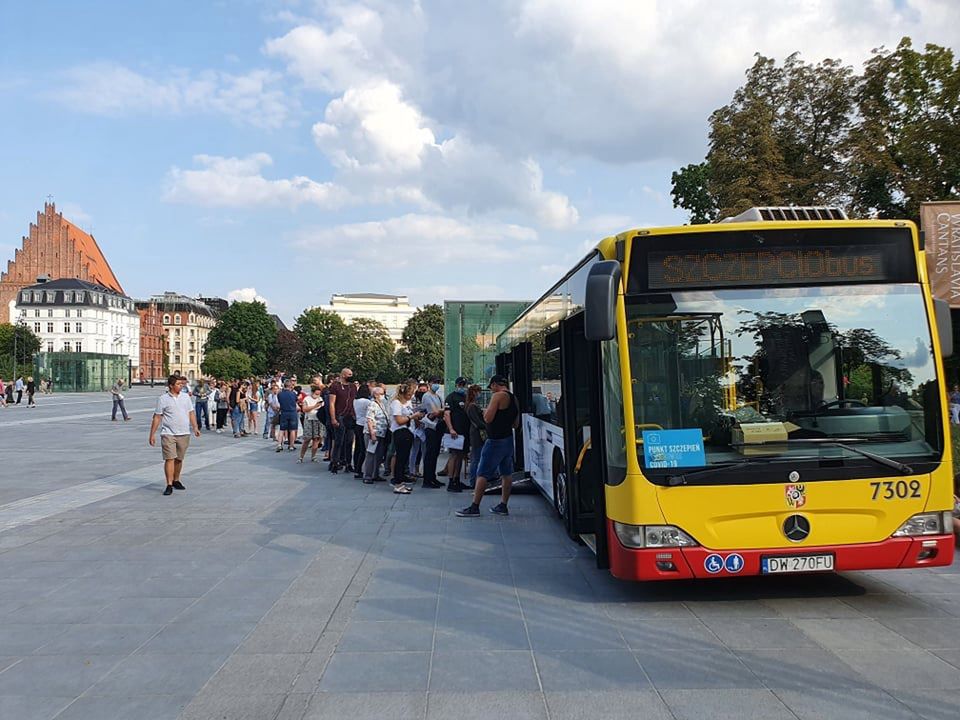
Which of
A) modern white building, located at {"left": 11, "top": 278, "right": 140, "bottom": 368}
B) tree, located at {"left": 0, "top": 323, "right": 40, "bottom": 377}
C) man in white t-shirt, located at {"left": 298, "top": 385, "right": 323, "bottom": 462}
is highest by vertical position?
modern white building, located at {"left": 11, "top": 278, "right": 140, "bottom": 368}

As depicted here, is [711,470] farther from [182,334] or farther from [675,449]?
[182,334]

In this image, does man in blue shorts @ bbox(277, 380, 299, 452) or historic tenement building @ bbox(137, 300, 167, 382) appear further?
historic tenement building @ bbox(137, 300, 167, 382)

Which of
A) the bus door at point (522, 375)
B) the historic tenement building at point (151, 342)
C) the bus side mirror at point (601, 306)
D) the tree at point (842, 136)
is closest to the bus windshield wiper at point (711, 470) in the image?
the bus side mirror at point (601, 306)

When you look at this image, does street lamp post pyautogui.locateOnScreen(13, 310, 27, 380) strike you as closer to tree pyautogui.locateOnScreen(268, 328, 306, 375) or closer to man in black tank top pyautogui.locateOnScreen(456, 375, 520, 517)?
tree pyautogui.locateOnScreen(268, 328, 306, 375)

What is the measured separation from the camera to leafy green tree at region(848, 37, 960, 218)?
22953mm

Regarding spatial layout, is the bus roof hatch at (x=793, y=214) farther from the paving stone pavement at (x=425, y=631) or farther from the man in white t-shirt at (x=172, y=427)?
the man in white t-shirt at (x=172, y=427)

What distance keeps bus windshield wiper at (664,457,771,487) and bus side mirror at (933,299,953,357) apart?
1.62m

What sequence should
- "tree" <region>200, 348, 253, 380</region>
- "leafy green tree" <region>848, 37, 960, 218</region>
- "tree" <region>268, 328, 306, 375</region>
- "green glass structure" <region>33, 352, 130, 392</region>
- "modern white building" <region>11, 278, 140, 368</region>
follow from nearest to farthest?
"leafy green tree" <region>848, 37, 960, 218</region>, "green glass structure" <region>33, 352, 130, 392</region>, "tree" <region>200, 348, 253, 380</region>, "tree" <region>268, 328, 306, 375</region>, "modern white building" <region>11, 278, 140, 368</region>

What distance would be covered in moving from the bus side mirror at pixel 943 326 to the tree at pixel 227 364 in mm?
91150

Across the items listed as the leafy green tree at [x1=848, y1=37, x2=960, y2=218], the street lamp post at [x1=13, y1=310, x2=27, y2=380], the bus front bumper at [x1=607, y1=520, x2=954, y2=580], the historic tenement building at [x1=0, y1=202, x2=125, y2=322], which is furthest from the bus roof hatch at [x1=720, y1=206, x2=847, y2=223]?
the historic tenement building at [x1=0, y1=202, x2=125, y2=322]

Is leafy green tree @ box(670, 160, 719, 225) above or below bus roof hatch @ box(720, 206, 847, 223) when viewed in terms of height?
above

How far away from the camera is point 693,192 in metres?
34.5

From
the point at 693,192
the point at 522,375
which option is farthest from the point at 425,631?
the point at 693,192

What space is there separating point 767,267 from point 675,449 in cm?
153
